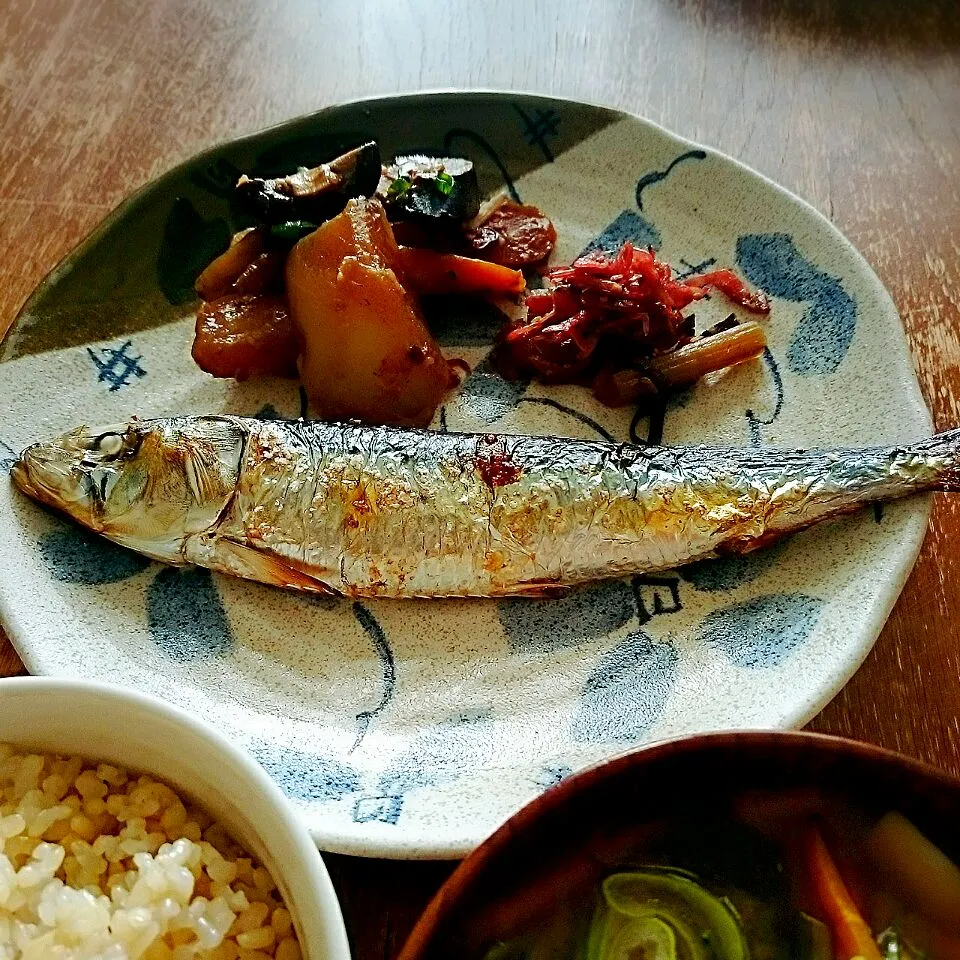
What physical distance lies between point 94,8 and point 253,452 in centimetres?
194

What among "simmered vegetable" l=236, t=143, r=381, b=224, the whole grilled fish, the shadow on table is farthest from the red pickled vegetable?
the shadow on table

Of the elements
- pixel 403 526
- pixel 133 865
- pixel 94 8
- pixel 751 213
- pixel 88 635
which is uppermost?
pixel 94 8

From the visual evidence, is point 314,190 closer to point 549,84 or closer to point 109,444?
point 109,444

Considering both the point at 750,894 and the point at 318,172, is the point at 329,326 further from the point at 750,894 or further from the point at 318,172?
the point at 750,894

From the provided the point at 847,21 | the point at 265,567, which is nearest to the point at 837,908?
the point at 265,567

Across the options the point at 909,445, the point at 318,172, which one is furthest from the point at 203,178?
the point at 909,445

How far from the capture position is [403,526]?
1668 mm

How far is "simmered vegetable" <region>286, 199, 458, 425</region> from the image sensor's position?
74.5 inches

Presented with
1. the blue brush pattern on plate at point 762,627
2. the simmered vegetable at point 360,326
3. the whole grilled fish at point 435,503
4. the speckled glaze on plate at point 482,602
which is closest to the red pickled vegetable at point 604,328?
the speckled glaze on plate at point 482,602

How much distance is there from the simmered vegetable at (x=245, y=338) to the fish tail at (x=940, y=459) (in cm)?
120

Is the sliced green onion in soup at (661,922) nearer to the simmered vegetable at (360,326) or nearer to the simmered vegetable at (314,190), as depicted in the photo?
the simmered vegetable at (360,326)

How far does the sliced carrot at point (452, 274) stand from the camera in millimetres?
2053

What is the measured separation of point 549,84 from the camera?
9.00 ft

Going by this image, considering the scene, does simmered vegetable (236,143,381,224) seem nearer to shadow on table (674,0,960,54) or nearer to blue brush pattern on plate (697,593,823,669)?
blue brush pattern on plate (697,593,823,669)
